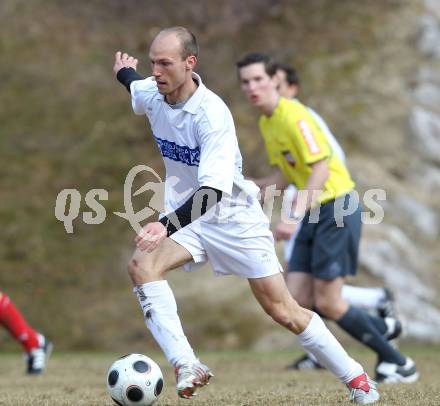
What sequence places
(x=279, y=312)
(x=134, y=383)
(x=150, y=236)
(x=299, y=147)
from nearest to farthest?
(x=150, y=236) → (x=134, y=383) → (x=279, y=312) → (x=299, y=147)

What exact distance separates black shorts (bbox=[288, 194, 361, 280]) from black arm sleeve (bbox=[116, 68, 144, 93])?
2078 mm

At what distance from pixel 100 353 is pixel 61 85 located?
5.23 m

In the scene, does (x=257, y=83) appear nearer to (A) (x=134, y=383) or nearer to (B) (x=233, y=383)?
(B) (x=233, y=383)

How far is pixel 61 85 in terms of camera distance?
1492 centimetres

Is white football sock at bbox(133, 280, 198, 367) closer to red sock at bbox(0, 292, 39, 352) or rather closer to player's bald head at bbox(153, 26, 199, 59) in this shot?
player's bald head at bbox(153, 26, 199, 59)

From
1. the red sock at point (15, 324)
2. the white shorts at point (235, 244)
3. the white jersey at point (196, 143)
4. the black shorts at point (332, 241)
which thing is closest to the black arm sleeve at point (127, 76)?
the white jersey at point (196, 143)

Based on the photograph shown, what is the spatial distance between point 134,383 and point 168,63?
1637 mm

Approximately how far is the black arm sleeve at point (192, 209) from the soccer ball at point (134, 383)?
2.47 ft

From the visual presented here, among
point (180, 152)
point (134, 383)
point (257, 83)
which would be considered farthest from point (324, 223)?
point (134, 383)

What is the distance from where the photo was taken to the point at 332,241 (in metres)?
7.43

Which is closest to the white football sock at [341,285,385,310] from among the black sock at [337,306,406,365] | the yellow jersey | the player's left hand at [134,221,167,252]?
the black sock at [337,306,406,365]

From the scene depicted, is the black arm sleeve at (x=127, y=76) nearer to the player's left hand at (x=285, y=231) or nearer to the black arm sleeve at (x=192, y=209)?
the black arm sleeve at (x=192, y=209)

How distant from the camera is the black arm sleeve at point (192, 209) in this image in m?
4.99

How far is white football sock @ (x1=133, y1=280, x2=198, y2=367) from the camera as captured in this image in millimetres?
5176
